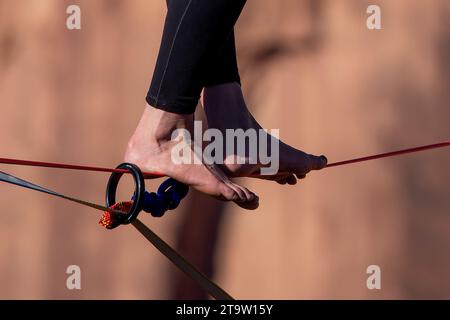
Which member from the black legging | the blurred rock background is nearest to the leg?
the black legging

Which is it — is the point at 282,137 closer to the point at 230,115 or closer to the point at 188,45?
the point at 230,115

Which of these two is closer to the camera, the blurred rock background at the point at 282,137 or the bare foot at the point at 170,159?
the bare foot at the point at 170,159

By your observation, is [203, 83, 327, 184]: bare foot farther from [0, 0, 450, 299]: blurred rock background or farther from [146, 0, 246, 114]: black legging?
[0, 0, 450, 299]: blurred rock background

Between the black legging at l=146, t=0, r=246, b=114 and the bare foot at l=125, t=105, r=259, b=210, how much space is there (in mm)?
37

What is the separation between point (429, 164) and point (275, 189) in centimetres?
37

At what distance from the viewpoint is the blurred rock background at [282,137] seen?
8.22 feet

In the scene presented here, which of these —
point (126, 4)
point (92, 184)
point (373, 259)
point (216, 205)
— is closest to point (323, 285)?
point (373, 259)

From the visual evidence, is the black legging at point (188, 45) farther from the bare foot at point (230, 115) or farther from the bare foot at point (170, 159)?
→ the bare foot at point (230, 115)

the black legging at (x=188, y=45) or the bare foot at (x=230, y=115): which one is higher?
the black legging at (x=188, y=45)

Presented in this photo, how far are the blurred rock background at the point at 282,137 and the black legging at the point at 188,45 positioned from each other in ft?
3.93

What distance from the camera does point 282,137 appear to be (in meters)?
2.52

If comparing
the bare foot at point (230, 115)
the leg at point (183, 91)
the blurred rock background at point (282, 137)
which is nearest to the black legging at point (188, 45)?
the leg at point (183, 91)

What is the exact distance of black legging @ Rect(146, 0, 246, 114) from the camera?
1272 millimetres

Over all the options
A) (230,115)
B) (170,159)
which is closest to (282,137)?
(230,115)
